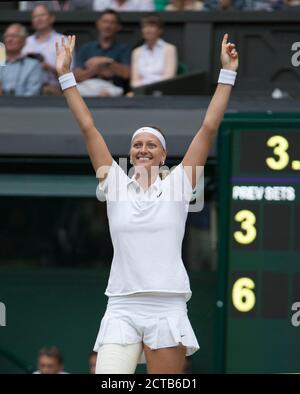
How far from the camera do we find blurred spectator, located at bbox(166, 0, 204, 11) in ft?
38.6

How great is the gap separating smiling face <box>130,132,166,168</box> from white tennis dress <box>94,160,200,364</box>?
0.54ft

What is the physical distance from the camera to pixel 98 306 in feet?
37.9

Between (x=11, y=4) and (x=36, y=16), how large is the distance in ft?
4.74

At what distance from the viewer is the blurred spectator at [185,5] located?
1177cm

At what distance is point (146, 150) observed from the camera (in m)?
5.73

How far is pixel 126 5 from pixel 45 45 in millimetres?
1060

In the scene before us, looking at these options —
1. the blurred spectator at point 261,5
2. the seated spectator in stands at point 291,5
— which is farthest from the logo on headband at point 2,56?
the seated spectator in stands at point 291,5

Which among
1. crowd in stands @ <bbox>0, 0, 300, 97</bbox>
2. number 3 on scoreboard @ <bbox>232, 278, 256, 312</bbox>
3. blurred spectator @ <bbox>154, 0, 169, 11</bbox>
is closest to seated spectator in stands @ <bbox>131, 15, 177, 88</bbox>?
crowd in stands @ <bbox>0, 0, 300, 97</bbox>

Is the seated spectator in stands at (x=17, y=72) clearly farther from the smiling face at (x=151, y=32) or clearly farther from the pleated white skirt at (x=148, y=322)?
the pleated white skirt at (x=148, y=322)

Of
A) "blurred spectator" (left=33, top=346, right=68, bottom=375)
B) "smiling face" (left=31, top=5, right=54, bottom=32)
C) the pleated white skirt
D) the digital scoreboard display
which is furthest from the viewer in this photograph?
"smiling face" (left=31, top=5, right=54, bottom=32)

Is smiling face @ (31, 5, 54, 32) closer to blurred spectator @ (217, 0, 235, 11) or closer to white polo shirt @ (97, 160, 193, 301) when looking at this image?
blurred spectator @ (217, 0, 235, 11)

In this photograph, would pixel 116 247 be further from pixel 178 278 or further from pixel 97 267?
pixel 97 267

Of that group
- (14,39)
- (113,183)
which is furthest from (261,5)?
(113,183)
